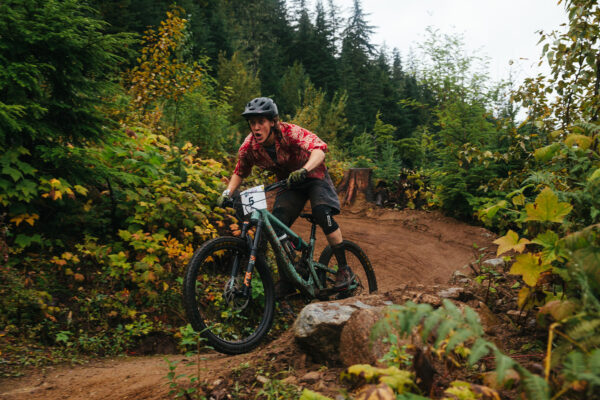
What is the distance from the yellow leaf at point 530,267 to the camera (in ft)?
7.38

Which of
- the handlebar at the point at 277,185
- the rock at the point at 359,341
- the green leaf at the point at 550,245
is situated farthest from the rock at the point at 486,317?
the handlebar at the point at 277,185

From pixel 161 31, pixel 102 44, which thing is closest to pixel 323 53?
pixel 161 31

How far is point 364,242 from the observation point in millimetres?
8016

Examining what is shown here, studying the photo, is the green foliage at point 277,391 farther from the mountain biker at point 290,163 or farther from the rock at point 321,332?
the mountain biker at point 290,163

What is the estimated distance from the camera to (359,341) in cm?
228

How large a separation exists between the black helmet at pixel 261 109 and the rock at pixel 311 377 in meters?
2.30

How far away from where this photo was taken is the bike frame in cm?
318

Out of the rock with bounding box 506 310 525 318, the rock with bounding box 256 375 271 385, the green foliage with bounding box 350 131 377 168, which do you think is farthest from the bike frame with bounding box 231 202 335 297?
the green foliage with bounding box 350 131 377 168

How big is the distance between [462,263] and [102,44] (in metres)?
6.51

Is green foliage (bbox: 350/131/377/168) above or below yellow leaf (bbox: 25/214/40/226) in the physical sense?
above

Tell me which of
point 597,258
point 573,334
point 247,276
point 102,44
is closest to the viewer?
point 573,334

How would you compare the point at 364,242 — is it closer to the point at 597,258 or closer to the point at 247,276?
the point at 247,276

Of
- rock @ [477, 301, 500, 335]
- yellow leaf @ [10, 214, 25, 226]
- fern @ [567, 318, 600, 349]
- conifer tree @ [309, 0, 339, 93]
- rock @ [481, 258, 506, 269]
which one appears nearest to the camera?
fern @ [567, 318, 600, 349]

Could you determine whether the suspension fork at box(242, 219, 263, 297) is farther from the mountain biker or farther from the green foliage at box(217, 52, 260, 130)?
the green foliage at box(217, 52, 260, 130)
